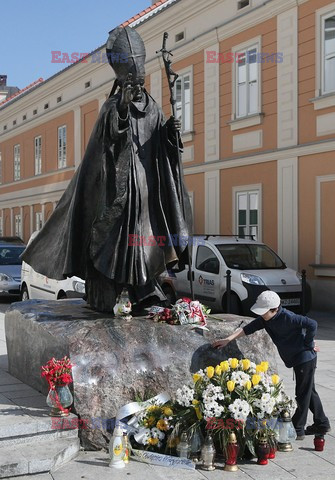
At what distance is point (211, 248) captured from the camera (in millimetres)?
13969

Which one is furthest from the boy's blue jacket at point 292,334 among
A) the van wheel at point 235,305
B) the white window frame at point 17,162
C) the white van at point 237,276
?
the white window frame at point 17,162

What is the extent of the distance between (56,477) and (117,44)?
3429mm

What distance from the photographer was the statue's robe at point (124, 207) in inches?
226

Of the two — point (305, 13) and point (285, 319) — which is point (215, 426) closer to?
point (285, 319)

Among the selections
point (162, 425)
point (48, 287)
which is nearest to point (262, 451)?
point (162, 425)

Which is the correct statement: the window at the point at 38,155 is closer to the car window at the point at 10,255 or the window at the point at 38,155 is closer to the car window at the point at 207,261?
the car window at the point at 10,255

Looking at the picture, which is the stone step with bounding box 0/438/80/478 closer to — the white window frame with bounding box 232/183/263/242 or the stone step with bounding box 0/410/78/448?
the stone step with bounding box 0/410/78/448

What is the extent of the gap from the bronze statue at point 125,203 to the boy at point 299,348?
936mm

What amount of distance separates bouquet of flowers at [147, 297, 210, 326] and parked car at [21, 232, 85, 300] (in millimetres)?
6344

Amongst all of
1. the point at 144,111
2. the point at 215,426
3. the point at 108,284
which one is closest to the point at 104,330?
the point at 108,284

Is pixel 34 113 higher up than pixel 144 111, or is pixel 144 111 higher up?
pixel 34 113

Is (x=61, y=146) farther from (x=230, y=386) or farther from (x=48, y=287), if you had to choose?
(x=230, y=386)

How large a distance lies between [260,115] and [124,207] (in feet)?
38.0

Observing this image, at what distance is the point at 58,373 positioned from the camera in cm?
489
